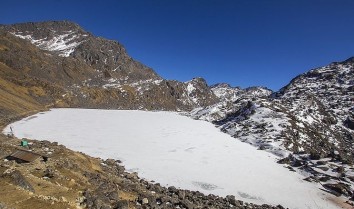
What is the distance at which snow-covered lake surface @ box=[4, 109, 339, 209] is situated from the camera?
37.2 m

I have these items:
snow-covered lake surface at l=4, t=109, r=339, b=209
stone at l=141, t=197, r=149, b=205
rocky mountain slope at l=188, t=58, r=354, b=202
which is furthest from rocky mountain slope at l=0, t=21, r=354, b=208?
stone at l=141, t=197, r=149, b=205

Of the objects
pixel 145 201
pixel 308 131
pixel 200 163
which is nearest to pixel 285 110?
pixel 308 131

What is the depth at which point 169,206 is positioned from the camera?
27.5m

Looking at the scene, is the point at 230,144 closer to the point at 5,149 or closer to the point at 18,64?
the point at 5,149

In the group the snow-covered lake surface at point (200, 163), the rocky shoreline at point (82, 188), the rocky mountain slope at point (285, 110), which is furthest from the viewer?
the rocky mountain slope at point (285, 110)

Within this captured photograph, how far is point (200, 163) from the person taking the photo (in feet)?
159

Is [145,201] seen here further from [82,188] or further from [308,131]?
[308,131]

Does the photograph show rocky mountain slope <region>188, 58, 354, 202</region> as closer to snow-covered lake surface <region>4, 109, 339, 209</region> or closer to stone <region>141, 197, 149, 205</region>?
snow-covered lake surface <region>4, 109, 339, 209</region>

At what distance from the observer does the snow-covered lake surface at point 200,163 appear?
3725 centimetres

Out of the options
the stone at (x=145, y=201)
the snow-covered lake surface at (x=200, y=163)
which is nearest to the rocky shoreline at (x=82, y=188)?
the stone at (x=145, y=201)

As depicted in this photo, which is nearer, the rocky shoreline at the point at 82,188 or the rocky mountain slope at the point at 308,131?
the rocky shoreline at the point at 82,188

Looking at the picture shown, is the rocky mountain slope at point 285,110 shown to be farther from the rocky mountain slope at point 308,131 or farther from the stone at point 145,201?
the stone at point 145,201

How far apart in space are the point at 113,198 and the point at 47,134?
3927 cm

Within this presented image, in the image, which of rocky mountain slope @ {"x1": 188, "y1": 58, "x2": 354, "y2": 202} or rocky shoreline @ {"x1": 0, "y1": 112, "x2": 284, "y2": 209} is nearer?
rocky shoreline @ {"x1": 0, "y1": 112, "x2": 284, "y2": 209}
